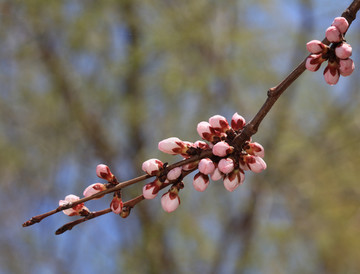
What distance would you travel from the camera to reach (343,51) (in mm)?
796

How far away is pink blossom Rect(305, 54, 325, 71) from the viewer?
2.61 ft

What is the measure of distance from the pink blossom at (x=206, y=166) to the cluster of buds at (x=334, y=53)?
0.23 meters

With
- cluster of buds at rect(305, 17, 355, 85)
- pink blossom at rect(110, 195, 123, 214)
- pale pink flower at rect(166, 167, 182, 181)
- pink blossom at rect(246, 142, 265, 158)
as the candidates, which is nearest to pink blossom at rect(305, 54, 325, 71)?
cluster of buds at rect(305, 17, 355, 85)

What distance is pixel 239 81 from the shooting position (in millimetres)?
4102

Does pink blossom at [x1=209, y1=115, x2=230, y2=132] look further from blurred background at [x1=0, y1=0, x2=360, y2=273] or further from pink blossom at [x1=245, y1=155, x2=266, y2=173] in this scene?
blurred background at [x1=0, y1=0, x2=360, y2=273]

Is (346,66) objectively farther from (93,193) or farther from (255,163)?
(93,193)

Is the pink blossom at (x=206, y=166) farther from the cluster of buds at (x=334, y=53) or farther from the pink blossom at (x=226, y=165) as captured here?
the cluster of buds at (x=334, y=53)

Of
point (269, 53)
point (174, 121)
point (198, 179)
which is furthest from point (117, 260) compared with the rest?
point (198, 179)

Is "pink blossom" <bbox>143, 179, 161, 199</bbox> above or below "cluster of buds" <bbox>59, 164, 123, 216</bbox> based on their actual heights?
below

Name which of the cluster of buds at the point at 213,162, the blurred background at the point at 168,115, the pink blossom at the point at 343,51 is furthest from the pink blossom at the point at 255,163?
the blurred background at the point at 168,115

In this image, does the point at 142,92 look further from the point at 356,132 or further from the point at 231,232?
the point at 356,132

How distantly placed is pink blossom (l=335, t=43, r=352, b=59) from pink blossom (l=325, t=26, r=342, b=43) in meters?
0.01

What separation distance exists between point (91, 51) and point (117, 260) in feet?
5.90


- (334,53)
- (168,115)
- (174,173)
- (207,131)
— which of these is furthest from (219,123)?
(168,115)
